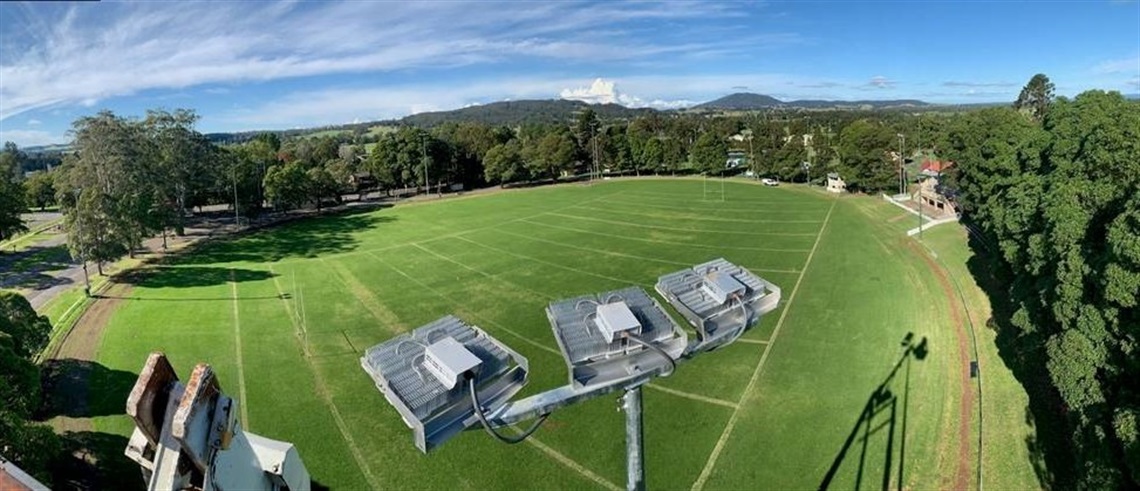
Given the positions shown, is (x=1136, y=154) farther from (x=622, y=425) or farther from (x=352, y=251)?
(x=352, y=251)

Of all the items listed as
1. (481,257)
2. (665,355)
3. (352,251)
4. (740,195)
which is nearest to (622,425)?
(665,355)

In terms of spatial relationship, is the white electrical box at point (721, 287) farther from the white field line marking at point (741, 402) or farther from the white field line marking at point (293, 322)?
the white field line marking at point (293, 322)

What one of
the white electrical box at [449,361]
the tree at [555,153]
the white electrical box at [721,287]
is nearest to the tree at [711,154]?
the tree at [555,153]

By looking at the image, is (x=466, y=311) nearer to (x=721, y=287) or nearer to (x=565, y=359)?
(x=721, y=287)

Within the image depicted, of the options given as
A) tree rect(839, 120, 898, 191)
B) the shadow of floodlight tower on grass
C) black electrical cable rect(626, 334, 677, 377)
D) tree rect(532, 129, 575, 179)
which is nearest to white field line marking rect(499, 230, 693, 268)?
the shadow of floodlight tower on grass

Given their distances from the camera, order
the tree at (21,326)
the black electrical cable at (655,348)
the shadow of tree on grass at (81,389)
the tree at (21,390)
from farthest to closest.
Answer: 1. the shadow of tree on grass at (81,389)
2. the tree at (21,326)
3. the tree at (21,390)
4. the black electrical cable at (655,348)

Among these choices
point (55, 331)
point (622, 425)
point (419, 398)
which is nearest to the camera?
point (419, 398)
